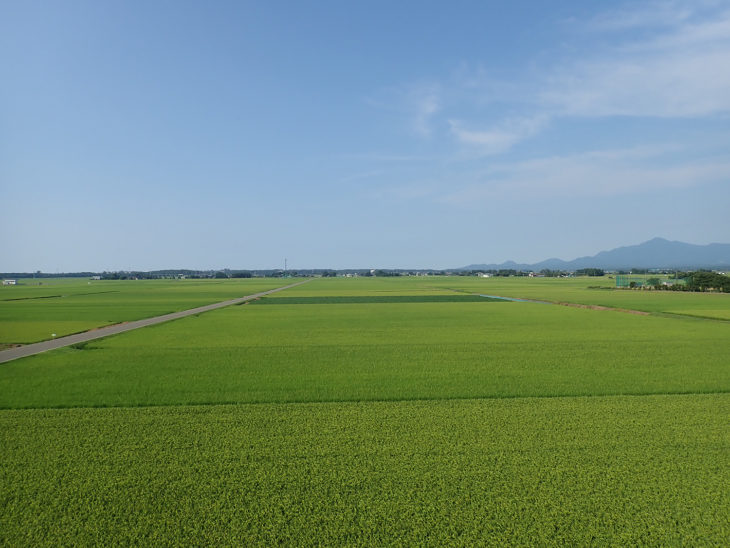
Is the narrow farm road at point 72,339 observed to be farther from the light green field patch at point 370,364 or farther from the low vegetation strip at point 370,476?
the low vegetation strip at point 370,476

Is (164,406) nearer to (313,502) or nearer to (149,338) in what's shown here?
(313,502)

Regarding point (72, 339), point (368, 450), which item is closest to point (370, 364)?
point (368, 450)

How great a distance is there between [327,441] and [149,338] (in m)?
21.5

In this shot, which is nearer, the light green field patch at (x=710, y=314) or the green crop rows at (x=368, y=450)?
the green crop rows at (x=368, y=450)

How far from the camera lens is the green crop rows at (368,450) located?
716cm

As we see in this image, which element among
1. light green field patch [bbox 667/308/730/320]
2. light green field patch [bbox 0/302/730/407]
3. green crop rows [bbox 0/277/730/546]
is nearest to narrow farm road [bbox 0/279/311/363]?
light green field patch [bbox 0/302/730/407]

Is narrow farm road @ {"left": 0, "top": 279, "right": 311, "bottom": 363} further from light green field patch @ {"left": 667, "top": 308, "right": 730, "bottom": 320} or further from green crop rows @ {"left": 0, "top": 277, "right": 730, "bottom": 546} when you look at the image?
light green field patch @ {"left": 667, "top": 308, "right": 730, "bottom": 320}

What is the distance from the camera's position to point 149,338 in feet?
92.3

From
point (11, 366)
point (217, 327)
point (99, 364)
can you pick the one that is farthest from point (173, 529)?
point (217, 327)

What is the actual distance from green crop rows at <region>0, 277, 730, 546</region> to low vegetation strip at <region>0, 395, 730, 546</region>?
0.12 feet

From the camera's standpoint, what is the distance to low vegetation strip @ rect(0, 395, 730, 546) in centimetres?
702

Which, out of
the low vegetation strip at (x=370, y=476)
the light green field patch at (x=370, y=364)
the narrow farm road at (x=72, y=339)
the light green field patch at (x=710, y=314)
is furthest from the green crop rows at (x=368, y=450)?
the light green field patch at (x=710, y=314)

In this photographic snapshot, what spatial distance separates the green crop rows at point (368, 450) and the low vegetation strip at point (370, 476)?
0.04 m

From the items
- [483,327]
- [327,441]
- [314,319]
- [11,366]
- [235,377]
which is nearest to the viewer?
[327,441]
